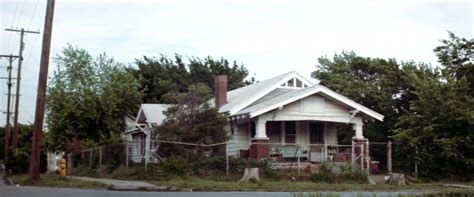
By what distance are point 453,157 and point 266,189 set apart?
38.9ft

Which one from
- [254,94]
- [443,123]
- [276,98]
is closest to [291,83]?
[254,94]

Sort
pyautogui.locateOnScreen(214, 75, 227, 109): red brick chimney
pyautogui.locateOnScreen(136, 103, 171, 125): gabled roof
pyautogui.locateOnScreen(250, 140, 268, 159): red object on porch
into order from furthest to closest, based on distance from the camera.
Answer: pyautogui.locateOnScreen(136, 103, 171, 125): gabled roof < pyautogui.locateOnScreen(214, 75, 227, 109): red brick chimney < pyautogui.locateOnScreen(250, 140, 268, 159): red object on porch

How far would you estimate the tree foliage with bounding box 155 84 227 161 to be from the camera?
27.8 meters

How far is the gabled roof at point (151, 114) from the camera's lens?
127 ft

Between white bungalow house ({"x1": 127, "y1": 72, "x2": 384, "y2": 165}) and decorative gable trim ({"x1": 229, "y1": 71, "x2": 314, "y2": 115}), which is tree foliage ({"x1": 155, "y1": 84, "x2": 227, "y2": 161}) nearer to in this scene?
white bungalow house ({"x1": 127, "y1": 72, "x2": 384, "y2": 165})

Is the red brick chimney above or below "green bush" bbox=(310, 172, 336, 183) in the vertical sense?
above

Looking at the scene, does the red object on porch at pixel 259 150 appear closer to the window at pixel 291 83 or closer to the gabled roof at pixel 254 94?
the gabled roof at pixel 254 94

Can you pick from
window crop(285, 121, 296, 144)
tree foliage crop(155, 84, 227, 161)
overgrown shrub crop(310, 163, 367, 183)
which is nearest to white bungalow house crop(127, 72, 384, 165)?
window crop(285, 121, 296, 144)

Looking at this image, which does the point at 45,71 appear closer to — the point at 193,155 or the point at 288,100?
the point at 193,155

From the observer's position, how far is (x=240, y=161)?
27141mm

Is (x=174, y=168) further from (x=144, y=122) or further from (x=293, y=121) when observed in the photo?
(x=144, y=122)

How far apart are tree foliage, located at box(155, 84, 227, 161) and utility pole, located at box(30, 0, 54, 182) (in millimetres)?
5153

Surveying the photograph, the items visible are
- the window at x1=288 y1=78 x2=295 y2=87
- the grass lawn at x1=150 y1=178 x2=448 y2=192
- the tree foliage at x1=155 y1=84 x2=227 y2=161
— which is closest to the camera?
the grass lawn at x1=150 y1=178 x2=448 y2=192

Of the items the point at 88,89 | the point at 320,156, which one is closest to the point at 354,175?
the point at 320,156
